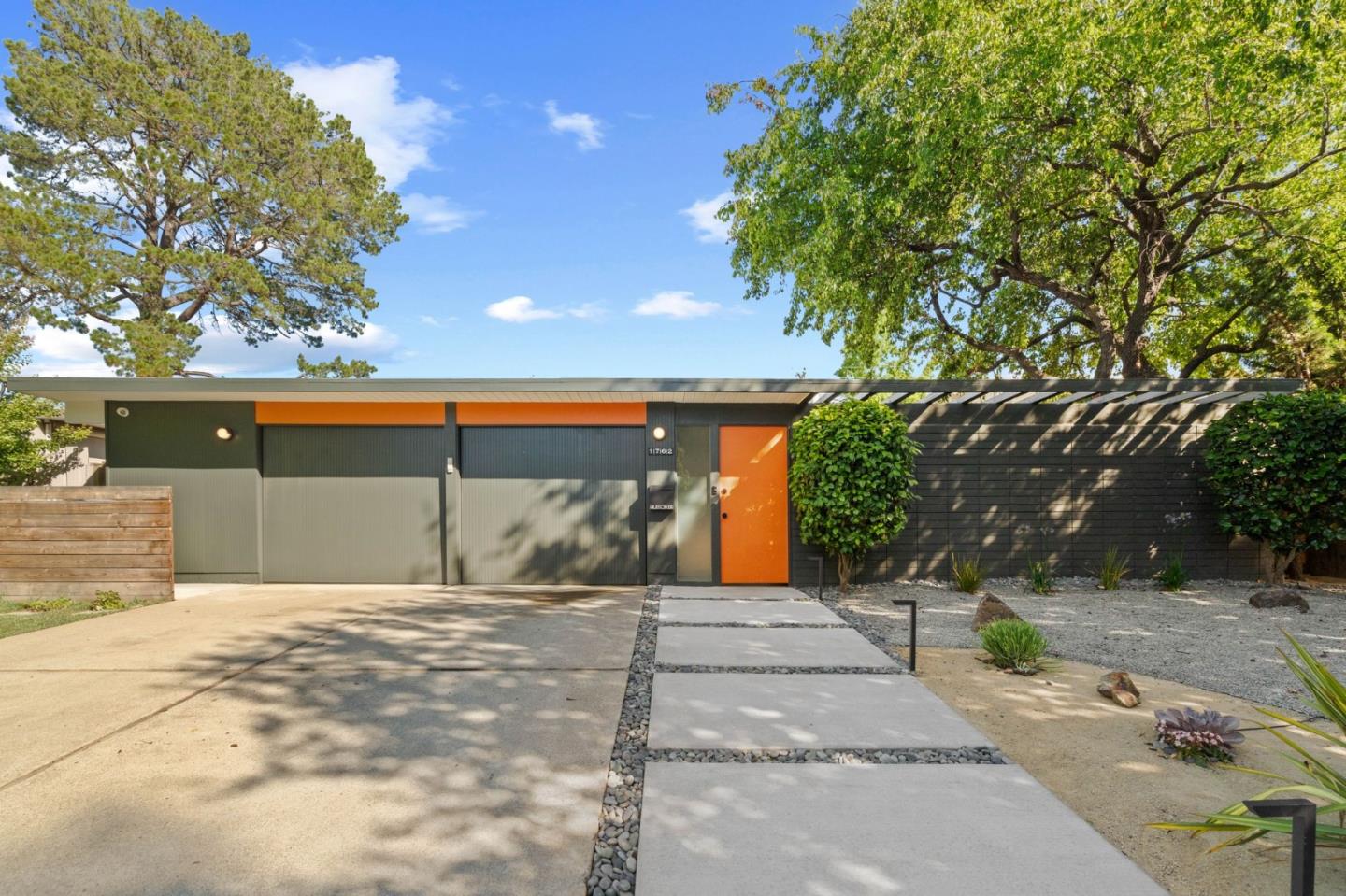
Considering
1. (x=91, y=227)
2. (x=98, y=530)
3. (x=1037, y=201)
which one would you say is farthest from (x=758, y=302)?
(x=91, y=227)

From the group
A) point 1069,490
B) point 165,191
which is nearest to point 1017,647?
point 1069,490

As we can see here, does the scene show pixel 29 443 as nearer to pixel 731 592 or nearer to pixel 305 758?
pixel 305 758

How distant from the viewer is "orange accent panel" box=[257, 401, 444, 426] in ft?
25.3

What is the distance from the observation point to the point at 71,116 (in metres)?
12.8

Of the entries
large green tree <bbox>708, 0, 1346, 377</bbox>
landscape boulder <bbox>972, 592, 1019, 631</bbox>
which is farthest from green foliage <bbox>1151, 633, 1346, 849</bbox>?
large green tree <bbox>708, 0, 1346, 377</bbox>

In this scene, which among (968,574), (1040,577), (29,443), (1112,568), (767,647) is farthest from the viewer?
(29,443)

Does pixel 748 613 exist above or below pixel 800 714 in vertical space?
below

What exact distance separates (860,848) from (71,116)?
62.3ft

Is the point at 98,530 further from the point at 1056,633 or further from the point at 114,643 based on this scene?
the point at 1056,633

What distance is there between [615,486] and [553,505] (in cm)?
82

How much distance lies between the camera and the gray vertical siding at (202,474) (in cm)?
765

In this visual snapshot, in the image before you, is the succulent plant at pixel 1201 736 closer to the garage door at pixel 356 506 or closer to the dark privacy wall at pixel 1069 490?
the dark privacy wall at pixel 1069 490

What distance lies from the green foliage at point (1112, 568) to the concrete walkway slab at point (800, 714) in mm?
4763

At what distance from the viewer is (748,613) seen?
588 centimetres
